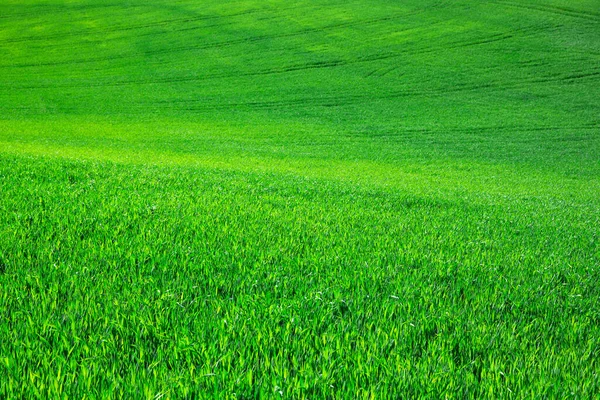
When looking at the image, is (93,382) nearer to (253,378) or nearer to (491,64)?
(253,378)

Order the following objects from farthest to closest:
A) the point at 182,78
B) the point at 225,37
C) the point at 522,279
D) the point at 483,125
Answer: the point at 225,37
the point at 182,78
the point at 483,125
the point at 522,279

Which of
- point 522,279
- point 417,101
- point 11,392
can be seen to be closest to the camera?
point 11,392

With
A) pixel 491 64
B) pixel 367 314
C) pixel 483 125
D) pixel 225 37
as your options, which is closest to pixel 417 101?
pixel 483 125

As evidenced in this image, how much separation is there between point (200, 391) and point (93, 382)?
548 mm

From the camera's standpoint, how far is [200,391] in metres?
2.12

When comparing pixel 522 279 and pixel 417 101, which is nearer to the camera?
pixel 522 279

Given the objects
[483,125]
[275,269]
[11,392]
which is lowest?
[483,125]

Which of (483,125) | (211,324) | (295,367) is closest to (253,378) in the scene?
(295,367)

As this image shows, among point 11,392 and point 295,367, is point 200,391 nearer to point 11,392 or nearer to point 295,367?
point 295,367

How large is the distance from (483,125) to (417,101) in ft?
23.9

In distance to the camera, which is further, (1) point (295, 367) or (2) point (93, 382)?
(1) point (295, 367)

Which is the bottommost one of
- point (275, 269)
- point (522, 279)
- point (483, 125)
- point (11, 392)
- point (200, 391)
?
point (483, 125)

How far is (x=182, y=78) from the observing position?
4688cm

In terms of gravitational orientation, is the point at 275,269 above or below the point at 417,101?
above
